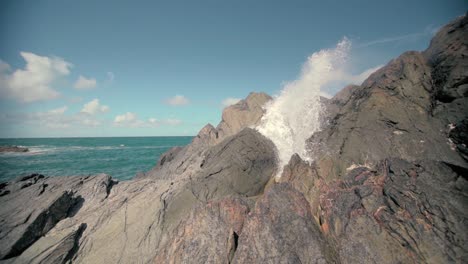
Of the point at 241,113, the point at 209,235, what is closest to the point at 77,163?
the point at 241,113

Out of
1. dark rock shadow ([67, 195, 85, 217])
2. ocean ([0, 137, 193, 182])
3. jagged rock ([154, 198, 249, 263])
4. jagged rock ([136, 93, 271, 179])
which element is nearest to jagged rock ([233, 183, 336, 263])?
jagged rock ([154, 198, 249, 263])

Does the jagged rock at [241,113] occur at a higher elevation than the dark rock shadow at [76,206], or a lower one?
higher

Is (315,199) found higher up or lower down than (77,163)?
higher up

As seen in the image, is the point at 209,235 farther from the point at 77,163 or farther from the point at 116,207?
the point at 77,163

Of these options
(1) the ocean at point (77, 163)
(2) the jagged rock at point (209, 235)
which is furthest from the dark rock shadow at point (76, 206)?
(1) the ocean at point (77, 163)

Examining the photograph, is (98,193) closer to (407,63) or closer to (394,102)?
(394,102)

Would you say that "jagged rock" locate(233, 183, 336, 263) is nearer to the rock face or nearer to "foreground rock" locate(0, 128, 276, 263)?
the rock face

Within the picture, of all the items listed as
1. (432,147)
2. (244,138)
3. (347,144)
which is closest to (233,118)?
(244,138)

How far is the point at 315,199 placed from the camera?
751 cm

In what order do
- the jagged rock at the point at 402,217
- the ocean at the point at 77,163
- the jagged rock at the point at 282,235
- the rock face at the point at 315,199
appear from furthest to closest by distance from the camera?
the ocean at the point at 77,163 → the jagged rock at the point at 282,235 → the rock face at the point at 315,199 → the jagged rock at the point at 402,217

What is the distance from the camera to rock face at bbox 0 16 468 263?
5.21m

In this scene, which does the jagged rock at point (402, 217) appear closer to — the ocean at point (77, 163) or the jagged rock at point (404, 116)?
the jagged rock at point (404, 116)

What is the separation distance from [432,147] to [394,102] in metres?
2.39

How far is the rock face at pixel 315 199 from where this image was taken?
5211 millimetres
